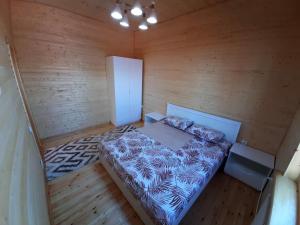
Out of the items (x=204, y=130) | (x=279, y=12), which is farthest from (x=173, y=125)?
(x=279, y=12)

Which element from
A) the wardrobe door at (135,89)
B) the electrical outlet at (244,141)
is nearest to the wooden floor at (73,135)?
the wardrobe door at (135,89)

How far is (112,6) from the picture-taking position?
2.63 metres

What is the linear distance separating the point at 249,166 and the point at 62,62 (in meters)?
4.26

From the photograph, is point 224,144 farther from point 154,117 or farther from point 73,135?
point 73,135

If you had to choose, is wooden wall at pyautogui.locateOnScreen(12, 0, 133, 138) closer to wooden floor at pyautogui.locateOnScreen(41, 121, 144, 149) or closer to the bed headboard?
wooden floor at pyautogui.locateOnScreen(41, 121, 144, 149)

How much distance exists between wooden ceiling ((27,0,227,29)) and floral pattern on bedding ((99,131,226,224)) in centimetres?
250

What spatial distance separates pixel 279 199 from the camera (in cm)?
99

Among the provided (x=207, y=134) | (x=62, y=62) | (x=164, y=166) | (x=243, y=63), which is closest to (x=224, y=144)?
(x=207, y=134)

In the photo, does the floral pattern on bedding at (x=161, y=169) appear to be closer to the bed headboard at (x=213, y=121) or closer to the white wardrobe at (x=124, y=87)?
the bed headboard at (x=213, y=121)

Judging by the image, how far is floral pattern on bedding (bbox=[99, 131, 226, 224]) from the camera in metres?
1.28

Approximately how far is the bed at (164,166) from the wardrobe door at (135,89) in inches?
60.4

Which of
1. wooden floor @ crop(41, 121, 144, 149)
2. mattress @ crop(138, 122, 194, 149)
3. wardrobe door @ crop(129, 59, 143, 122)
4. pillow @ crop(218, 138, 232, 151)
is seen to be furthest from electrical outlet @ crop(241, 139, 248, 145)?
wooden floor @ crop(41, 121, 144, 149)

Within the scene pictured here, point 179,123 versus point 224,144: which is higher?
point 179,123

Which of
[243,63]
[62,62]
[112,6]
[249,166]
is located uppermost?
[112,6]
